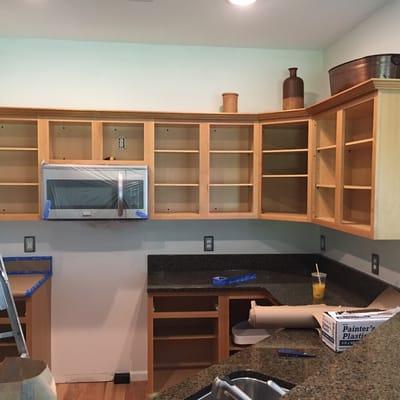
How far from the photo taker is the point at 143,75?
3.26 metres

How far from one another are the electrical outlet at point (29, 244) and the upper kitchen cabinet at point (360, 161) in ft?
6.87

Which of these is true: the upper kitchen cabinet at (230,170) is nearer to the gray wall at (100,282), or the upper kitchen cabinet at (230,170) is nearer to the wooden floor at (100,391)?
the gray wall at (100,282)

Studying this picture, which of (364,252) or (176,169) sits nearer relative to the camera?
(364,252)

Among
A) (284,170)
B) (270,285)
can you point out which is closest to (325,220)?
(270,285)

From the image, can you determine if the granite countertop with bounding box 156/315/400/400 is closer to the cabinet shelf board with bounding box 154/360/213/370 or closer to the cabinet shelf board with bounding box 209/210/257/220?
the cabinet shelf board with bounding box 209/210/257/220

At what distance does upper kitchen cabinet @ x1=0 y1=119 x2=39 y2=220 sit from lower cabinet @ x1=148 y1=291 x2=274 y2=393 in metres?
1.21

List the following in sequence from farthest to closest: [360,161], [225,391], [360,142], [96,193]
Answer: [96,193]
[360,161]
[360,142]
[225,391]

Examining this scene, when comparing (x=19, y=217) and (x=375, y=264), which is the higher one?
(x=19, y=217)

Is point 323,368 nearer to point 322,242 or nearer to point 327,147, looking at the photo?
point 327,147

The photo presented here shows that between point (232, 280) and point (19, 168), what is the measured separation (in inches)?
69.6

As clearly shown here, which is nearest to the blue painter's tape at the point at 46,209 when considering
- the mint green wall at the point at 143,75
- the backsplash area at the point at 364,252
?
the mint green wall at the point at 143,75

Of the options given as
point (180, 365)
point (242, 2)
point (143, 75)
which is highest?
point (242, 2)

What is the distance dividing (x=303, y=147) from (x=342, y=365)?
2315 mm

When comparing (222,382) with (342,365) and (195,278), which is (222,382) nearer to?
(342,365)
